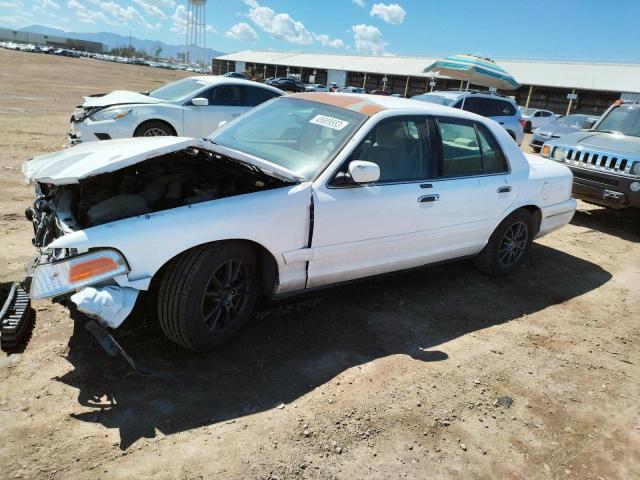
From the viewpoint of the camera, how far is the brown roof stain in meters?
3.94

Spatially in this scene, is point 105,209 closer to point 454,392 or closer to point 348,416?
point 348,416

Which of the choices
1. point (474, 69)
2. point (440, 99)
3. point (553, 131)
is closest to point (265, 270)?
point (474, 69)

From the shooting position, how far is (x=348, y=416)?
287cm

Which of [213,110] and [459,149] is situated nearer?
[459,149]

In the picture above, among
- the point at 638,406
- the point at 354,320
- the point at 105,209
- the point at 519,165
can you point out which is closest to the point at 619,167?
the point at 519,165

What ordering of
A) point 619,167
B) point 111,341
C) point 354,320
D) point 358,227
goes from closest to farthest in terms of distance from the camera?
point 111,341 → point 358,227 → point 354,320 → point 619,167

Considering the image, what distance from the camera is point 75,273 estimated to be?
269 cm

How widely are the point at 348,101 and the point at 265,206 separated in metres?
1.48

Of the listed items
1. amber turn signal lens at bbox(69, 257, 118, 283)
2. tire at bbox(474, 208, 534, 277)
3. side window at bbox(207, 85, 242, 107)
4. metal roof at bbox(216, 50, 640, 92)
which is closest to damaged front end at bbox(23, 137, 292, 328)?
amber turn signal lens at bbox(69, 257, 118, 283)

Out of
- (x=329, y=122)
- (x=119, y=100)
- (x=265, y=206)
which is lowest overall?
(x=265, y=206)

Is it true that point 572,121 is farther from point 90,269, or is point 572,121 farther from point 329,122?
point 90,269

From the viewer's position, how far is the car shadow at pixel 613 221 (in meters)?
7.63

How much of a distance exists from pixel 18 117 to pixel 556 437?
1373 cm

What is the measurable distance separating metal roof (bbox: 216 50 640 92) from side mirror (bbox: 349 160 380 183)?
30236 mm
